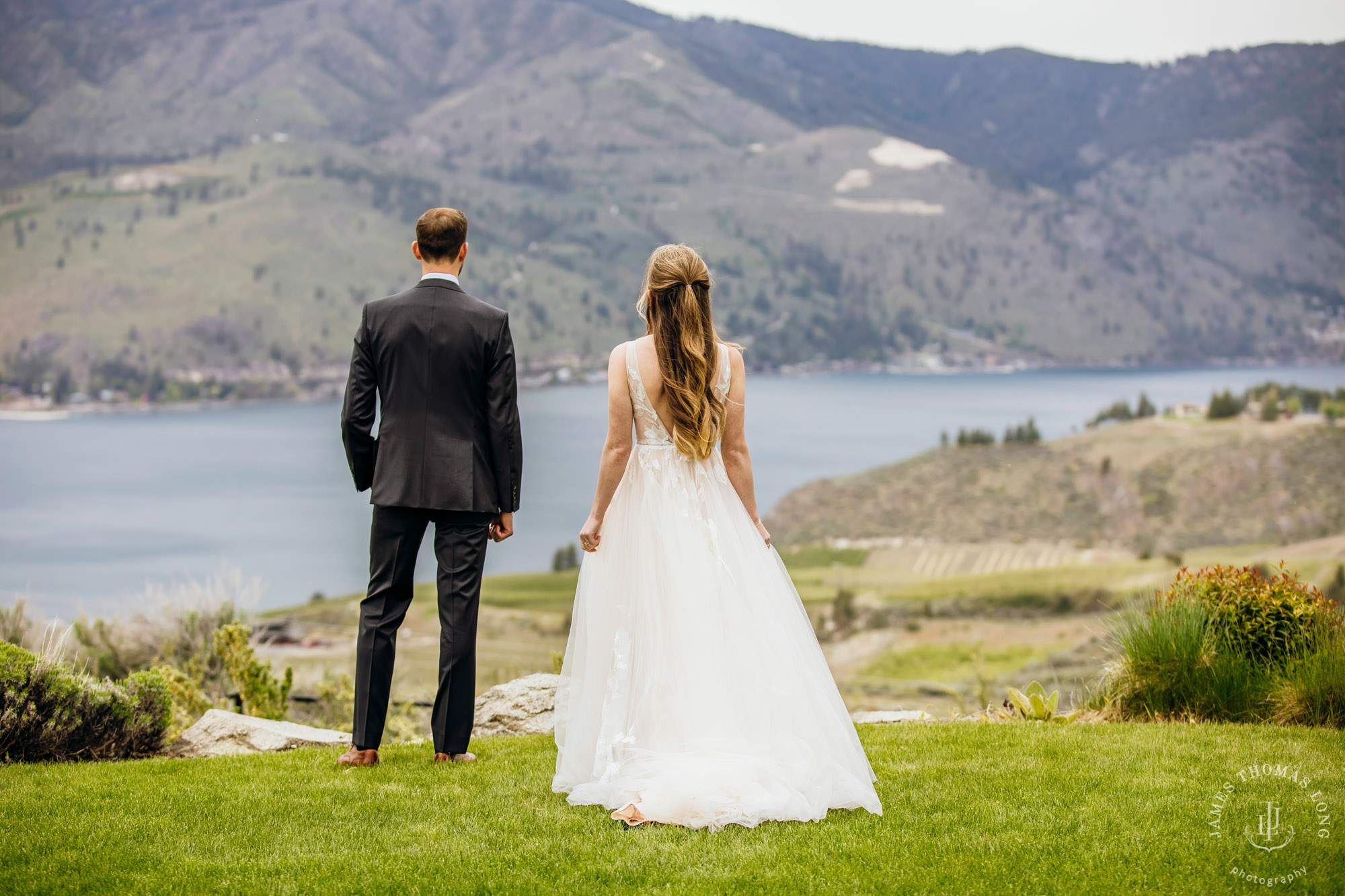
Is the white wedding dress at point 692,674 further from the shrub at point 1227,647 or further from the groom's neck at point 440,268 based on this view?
the shrub at point 1227,647

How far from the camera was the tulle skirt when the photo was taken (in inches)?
155

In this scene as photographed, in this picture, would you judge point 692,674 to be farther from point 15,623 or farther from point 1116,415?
point 1116,415

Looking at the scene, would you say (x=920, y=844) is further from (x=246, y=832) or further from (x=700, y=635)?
(x=246, y=832)

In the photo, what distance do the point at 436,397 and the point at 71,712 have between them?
2796mm

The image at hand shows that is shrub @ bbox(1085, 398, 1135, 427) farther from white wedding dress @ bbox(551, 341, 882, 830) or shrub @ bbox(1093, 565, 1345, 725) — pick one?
white wedding dress @ bbox(551, 341, 882, 830)

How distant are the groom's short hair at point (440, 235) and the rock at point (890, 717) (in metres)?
4.07

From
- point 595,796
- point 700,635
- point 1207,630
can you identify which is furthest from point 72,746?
point 1207,630

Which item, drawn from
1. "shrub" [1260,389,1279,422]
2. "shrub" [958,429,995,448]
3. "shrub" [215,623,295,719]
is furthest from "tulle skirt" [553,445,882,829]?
"shrub" [1260,389,1279,422]

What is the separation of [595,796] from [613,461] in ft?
4.68

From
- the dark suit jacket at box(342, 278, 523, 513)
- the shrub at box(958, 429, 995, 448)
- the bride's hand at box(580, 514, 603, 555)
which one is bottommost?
the shrub at box(958, 429, 995, 448)

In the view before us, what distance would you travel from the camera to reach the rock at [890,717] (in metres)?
6.82

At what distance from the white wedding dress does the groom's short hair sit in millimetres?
1094

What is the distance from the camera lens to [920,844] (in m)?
3.63

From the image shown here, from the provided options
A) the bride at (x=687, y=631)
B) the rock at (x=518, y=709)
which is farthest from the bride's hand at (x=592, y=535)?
the rock at (x=518, y=709)
